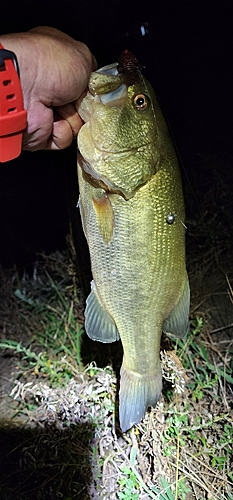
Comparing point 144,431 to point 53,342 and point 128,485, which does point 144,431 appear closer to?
point 128,485

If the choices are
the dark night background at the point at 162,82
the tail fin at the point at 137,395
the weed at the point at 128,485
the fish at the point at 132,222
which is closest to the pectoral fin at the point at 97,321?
the fish at the point at 132,222

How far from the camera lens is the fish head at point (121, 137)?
1232 mm

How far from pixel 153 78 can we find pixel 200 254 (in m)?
0.94

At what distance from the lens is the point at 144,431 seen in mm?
1889

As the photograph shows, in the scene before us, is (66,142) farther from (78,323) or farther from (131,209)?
(78,323)

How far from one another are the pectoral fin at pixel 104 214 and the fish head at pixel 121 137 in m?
0.03

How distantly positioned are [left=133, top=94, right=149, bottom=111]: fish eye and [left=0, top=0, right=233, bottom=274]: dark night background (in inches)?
23.0

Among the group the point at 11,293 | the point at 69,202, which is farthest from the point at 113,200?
the point at 11,293

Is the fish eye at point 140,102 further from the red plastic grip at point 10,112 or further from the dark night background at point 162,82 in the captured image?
the dark night background at point 162,82

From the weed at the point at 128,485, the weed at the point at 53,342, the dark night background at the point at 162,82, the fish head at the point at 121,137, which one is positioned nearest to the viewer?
the fish head at the point at 121,137

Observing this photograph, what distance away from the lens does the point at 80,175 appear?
4.35 ft

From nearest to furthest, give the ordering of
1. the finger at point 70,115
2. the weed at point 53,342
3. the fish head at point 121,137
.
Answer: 1. the fish head at point 121,137
2. the finger at point 70,115
3. the weed at point 53,342

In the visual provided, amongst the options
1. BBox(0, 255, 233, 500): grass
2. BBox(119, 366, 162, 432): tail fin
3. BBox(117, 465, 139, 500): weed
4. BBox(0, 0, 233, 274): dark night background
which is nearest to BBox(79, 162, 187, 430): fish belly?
BBox(119, 366, 162, 432): tail fin

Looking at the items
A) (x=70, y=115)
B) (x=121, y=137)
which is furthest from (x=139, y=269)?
(x=70, y=115)
